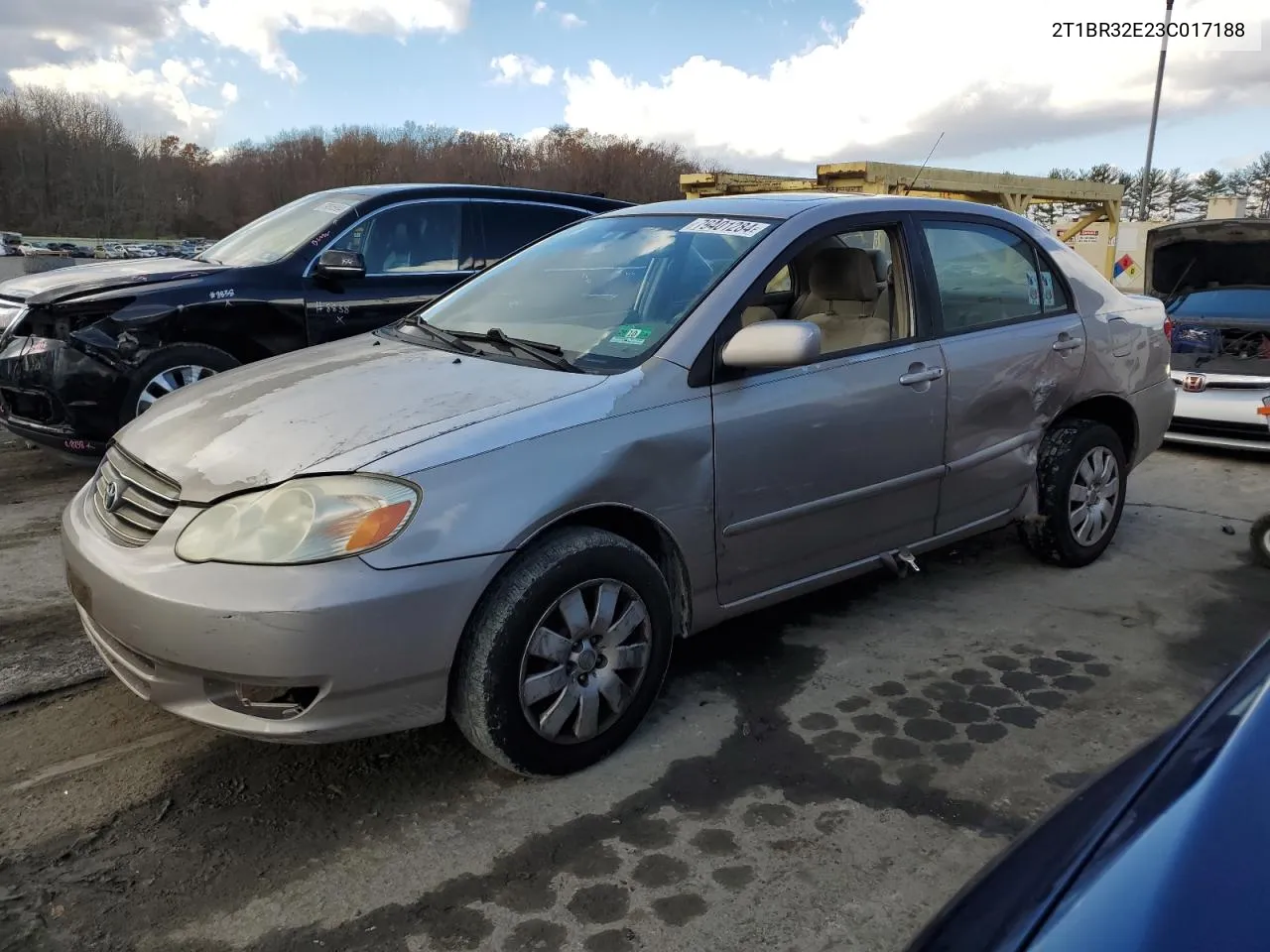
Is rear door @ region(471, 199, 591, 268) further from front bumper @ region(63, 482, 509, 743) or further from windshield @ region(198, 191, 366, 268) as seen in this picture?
front bumper @ region(63, 482, 509, 743)

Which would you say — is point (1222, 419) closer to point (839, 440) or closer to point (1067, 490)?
point (1067, 490)

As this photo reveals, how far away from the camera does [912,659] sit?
12.0 feet

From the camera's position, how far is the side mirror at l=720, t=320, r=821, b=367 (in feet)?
9.84

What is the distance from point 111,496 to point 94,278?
3.27m

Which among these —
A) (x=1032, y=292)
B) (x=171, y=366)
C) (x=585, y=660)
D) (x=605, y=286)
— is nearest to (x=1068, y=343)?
(x=1032, y=292)

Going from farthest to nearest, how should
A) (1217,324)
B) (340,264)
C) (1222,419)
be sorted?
(1217,324)
(1222,419)
(340,264)

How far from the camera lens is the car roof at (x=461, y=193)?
6.37 meters

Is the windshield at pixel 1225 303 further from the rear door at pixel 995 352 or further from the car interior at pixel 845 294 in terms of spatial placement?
the car interior at pixel 845 294

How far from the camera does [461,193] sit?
21.6 ft

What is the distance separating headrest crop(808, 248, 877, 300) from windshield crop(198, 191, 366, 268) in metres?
3.36

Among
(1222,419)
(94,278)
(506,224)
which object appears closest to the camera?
(94,278)

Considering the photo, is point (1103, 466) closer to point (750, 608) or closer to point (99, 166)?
point (750, 608)

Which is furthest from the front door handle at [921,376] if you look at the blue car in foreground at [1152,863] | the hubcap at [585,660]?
the blue car in foreground at [1152,863]

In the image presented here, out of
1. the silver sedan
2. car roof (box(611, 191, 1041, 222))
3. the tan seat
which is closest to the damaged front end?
the silver sedan
